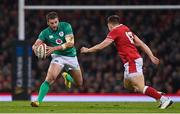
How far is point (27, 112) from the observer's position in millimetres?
13258

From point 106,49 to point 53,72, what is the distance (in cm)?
841

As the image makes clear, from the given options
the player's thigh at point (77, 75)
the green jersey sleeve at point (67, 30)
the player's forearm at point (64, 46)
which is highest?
the green jersey sleeve at point (67, 30)

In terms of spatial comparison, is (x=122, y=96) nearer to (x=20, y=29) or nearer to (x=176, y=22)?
(x=20, y=29)

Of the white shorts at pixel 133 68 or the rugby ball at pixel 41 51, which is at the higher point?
the rugby ball at pixel 41 51

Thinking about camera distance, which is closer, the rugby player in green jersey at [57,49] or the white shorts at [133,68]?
the white shorts at [133,68]

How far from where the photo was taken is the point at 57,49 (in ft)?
48.9

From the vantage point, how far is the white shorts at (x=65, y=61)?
15539 millimetres

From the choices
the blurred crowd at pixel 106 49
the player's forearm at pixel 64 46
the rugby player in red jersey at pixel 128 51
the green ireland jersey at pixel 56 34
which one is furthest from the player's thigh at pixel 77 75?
the blurred crowd at pixel 106 49

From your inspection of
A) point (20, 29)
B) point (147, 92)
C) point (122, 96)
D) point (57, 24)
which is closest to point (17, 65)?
point (20, 29)

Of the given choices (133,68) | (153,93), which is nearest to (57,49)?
(133,68)

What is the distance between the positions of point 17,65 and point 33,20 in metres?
5.27

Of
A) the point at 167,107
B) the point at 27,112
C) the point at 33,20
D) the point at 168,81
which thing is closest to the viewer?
the point at 27,112

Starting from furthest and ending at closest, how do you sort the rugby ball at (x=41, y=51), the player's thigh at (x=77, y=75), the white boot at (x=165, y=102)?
the player's thigh at (x=77, y=75), the rugby ball at (x=41, y=51), the white boot at (x=165, y=102)

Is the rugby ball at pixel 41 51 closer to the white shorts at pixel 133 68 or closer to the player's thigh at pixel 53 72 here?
the player's thigh at pixel 53 72
